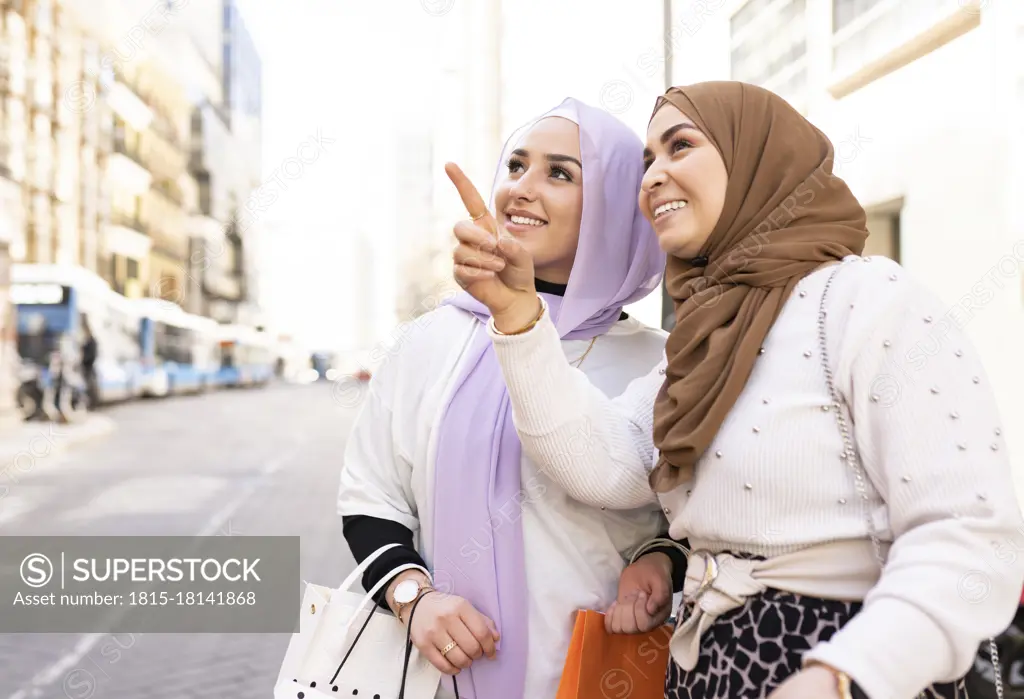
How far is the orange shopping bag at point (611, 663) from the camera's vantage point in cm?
124

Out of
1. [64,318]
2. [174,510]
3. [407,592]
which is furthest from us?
[64,318]

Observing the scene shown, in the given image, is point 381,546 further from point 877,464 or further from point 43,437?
point 43,437

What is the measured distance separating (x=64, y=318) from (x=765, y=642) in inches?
650

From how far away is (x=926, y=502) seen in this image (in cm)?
88

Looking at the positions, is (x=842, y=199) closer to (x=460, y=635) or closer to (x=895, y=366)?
(x=895, y=366)

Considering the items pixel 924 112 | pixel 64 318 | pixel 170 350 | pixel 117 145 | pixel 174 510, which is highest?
pixel 117 145

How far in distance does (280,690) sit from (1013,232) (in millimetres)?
3504

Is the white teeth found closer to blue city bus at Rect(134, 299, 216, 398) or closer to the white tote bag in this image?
the white tote bag

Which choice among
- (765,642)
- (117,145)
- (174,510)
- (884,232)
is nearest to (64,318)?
(174,510)

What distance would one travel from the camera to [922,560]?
85cm

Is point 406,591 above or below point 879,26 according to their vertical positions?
below

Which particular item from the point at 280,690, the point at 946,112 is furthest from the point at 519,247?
the point at 946,112

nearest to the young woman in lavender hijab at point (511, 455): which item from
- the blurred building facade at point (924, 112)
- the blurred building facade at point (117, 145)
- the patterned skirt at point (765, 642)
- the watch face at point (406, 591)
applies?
the watch face at point (406, 591)

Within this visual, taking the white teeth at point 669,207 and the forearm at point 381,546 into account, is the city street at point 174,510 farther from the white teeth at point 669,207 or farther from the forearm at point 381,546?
the white teeth at point 669,207
